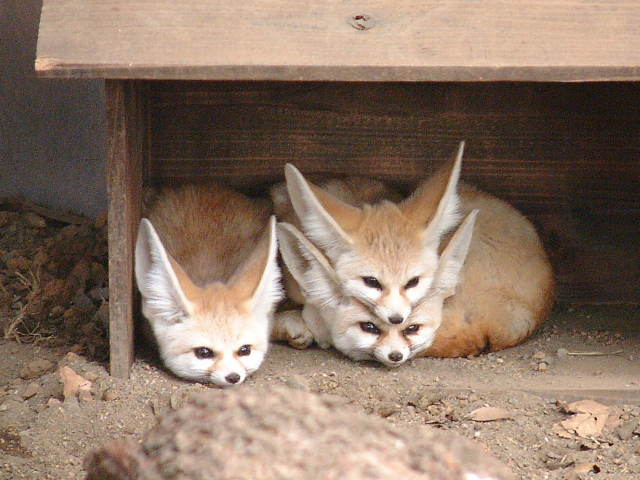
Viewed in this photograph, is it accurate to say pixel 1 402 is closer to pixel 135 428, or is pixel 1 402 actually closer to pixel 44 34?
pixel 135 428

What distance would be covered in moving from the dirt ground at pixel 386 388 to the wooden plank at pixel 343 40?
1349 millimetres

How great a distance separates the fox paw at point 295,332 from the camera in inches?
171

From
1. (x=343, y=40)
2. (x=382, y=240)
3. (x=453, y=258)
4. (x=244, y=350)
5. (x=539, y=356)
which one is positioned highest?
(x=343, y=40)

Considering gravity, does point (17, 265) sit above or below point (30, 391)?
below

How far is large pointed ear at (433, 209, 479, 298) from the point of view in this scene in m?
4.17

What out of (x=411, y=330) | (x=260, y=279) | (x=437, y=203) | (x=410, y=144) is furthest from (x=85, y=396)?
(x=410, y=144)

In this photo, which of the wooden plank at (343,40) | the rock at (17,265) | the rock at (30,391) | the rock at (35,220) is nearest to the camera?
the wooden plank at (343,40)

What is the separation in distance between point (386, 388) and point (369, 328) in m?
0.32

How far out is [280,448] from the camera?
6.62ft

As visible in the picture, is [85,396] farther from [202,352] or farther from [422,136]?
[422,136]

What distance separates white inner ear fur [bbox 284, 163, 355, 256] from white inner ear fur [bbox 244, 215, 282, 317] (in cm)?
15

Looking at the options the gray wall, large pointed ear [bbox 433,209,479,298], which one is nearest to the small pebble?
large pointed ear [bbox 433,209,479,298]

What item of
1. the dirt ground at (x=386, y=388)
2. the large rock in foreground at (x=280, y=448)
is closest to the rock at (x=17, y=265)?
the dirt ground at (x=386, y=388)

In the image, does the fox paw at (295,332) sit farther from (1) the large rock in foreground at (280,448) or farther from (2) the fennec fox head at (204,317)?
(1) the large rock in foreground at (280,448)
